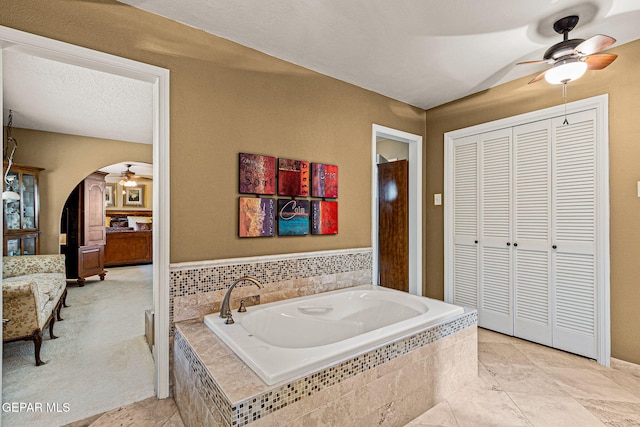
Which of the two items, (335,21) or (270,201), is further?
(270,201)

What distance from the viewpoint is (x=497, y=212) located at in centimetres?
310

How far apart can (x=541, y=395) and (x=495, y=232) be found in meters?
1.50

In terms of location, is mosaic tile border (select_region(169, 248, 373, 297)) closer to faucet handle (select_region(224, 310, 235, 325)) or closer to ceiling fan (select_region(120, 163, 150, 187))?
faucet handle (select_region(224, 310, 235, 325))

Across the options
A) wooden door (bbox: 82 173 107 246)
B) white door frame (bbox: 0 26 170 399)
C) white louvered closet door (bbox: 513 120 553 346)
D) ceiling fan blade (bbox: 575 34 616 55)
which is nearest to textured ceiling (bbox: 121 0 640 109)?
ceiling fan blade (bbox: 575 34 616 55)

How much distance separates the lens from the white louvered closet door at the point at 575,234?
2490 mm

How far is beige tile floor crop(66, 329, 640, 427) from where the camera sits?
180 centimetres

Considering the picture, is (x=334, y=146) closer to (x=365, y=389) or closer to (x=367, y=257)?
(x=367, y=257)

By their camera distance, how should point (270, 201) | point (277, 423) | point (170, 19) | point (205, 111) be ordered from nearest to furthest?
point (277, 423) → point (170, 19) → point (205, 111) → point (270, 201)

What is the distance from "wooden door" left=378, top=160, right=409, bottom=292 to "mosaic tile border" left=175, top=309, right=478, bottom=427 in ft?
6.73

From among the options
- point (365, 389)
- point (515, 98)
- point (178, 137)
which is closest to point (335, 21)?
point (178, 137)

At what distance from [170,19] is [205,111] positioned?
613 mm

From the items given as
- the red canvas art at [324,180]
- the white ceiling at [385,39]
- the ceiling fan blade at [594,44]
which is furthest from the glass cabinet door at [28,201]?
the ceiling fan blade at [594,44]

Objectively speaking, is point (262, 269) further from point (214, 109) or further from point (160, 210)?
point (214, 109)

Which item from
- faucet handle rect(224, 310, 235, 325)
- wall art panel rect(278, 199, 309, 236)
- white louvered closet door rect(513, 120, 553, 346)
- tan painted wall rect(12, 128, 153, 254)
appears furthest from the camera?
tan painted wall rect(12, 128, 153, 254)
